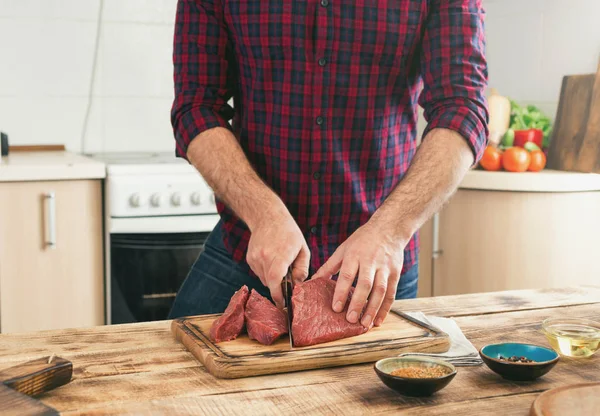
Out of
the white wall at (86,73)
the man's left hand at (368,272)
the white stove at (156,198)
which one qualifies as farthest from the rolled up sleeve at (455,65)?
the white wall at (86,73)

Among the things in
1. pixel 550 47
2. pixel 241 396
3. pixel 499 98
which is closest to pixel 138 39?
pixel 499 98

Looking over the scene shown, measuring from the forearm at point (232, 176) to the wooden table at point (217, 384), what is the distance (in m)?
0.26

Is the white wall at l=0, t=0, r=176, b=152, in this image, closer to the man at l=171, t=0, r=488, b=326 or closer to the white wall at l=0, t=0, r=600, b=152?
the white wall at l=0, t=0, r=600, b=152

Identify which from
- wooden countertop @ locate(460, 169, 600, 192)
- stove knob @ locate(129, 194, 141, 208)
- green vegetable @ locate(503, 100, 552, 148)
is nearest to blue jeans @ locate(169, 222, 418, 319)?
stove knob @ locate(129, 194, 141, 208)

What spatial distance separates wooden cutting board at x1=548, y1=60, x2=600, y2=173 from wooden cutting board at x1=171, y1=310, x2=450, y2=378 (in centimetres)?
188

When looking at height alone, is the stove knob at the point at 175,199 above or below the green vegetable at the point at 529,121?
below

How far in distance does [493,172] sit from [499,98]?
440mm

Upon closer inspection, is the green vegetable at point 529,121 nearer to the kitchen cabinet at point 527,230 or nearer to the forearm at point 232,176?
the kitchen cabinet at point 527,230

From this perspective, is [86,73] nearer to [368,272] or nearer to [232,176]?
[232,176]

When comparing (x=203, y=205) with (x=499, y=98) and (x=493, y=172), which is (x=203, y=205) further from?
(x=499, y=98)

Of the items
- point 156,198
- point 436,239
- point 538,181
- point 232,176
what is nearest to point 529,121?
point 538,181

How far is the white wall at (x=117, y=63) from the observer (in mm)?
3098

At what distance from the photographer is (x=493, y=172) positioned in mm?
2818

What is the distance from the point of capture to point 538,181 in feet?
8.88
